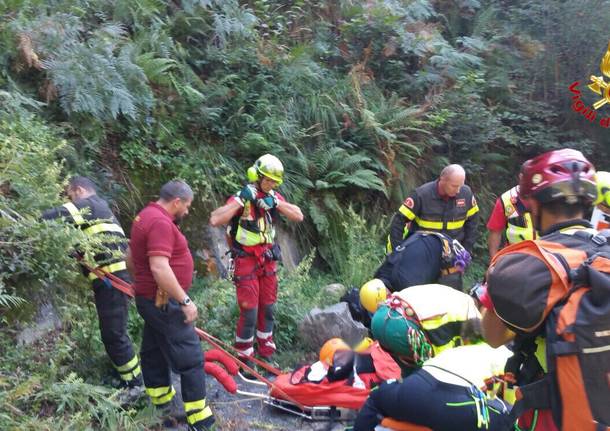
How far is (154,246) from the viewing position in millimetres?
4250

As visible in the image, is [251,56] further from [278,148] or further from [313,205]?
[313,205]

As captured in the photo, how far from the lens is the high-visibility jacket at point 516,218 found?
239 inches

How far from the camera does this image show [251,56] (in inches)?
346

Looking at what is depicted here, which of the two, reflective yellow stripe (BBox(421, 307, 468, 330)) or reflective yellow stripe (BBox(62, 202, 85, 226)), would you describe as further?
reflective yellow stripe (BBox(62, 202, 85, 226))

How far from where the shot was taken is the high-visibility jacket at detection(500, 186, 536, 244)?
6066 millimetres

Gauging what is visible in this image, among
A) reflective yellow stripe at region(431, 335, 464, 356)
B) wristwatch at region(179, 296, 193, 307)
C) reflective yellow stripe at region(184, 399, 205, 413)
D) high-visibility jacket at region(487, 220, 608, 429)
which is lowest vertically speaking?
reflective yellow stripe at region(184, 399, 205, 413)

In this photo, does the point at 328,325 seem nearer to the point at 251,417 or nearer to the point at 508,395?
the point at 251,417

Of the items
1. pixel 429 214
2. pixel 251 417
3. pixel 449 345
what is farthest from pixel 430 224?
pixel 449 345

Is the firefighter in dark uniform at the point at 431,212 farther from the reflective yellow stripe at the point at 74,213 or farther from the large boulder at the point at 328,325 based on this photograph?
the reflective yellow stripe at the point at 74,213

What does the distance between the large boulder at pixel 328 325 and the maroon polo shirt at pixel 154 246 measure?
79.8 inches

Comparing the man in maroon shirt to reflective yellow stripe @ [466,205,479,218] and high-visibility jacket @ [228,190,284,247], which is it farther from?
reflective yellow stripe @ [466,205,479,218]

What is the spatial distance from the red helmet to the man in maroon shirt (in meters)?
2.73

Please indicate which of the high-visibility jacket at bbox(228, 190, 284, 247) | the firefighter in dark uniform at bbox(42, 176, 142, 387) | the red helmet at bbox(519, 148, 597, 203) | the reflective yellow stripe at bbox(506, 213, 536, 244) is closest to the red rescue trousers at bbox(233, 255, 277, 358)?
the high-visibility jacket at bbox(228, 190, 284, 247)

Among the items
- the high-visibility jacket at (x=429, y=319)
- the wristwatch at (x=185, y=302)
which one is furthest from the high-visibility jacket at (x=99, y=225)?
the high-visibility jacket at (x=429, y=319)
